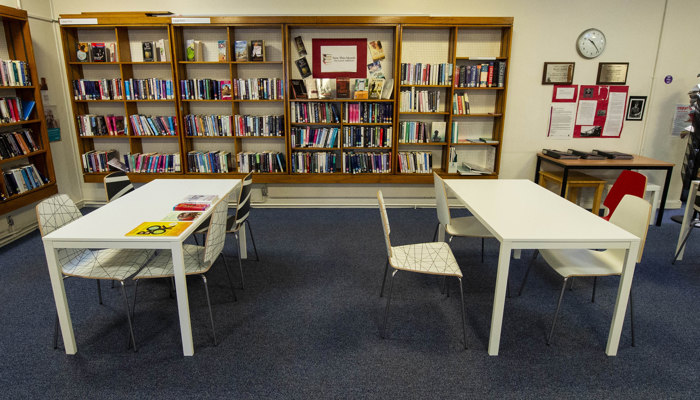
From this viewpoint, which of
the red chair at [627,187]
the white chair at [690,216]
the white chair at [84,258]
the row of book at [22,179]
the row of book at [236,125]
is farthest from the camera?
the row of book at [236,125]

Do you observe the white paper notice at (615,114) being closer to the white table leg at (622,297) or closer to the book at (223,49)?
the white table leg at (622,297)

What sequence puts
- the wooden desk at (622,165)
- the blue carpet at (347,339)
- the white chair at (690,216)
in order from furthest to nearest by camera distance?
the wooden desk at (622,165)
the white chair at (690,216)
the blue carpet at (347,339)

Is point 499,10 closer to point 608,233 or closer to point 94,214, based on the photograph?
point 608,233

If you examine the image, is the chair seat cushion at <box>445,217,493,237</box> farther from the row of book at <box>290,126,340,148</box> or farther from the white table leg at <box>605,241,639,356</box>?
the row of book at <box>290,126,340,148</box>

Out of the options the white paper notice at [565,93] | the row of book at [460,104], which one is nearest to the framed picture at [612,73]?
the white paper notice at [565,93]

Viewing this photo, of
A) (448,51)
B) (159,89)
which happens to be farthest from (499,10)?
(159,89)

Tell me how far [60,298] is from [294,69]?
362 centimetres

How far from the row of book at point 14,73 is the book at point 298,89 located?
2764 millimetres

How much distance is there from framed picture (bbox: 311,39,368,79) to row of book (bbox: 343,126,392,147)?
2.15 feet

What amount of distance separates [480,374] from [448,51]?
154 inches

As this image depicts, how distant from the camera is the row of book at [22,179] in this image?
4121 millimetres

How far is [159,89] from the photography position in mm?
4887

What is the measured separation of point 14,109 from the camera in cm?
415

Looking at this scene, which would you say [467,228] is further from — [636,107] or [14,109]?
[14,109]
